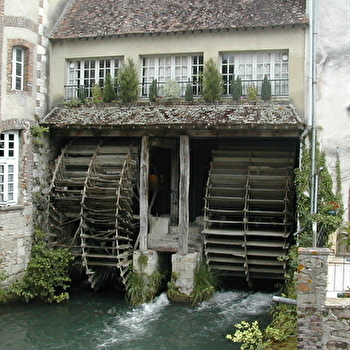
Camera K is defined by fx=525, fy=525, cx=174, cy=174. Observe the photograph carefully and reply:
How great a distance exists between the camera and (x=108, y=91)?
14031mm

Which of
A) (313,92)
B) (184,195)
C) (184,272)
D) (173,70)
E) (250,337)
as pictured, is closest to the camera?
(250,337)

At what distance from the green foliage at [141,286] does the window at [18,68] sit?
5488mm

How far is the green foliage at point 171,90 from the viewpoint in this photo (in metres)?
13.7

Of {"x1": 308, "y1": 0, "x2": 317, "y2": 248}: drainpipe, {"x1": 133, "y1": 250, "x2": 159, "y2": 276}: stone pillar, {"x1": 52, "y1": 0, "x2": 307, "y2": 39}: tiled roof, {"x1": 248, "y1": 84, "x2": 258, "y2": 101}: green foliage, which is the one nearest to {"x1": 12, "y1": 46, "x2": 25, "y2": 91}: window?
{"x1": 52, "y1": 0, "x2": 307, "y2": 39}: tiled roof

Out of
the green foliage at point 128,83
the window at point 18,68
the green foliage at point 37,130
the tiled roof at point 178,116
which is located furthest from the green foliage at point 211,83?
the window at point 18,68

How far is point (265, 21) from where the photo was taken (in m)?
13.2

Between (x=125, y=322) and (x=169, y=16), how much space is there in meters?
8.10

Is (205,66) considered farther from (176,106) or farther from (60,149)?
(60,149)

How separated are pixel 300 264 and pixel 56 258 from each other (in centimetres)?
700

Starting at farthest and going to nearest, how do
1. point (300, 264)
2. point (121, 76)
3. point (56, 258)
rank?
point (121, 76) < point (56, 258) < point (300, 264)

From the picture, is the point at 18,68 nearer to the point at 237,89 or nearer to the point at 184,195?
the point at 184,195

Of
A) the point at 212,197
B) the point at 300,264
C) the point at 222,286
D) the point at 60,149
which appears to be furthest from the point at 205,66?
the point at 300,264

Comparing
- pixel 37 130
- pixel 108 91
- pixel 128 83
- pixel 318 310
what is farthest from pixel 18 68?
pixel 318 310

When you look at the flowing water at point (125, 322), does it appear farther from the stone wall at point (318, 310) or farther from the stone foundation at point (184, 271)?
the stone wall at point (318, 310)
